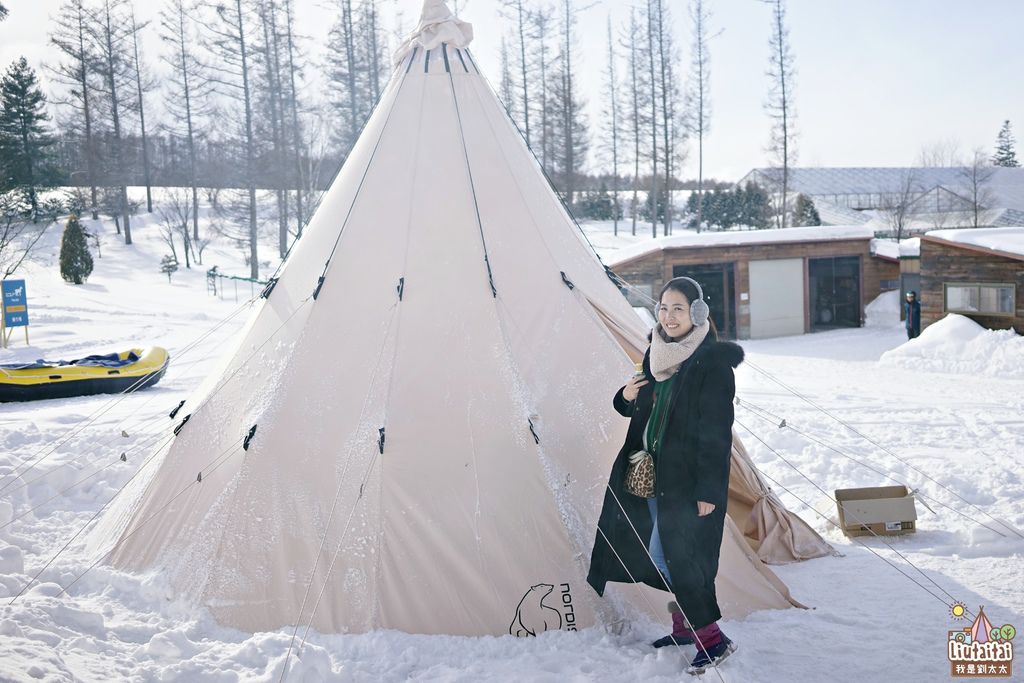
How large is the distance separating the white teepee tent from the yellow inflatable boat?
20.7ft

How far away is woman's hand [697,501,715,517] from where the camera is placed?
3.16 m

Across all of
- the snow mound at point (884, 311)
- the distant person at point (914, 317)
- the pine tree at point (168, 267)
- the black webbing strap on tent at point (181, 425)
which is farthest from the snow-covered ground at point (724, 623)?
the pine tree at point (168, 267)

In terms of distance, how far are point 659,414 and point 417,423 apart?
1338mm

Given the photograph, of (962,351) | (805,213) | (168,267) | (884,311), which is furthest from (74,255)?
(805,213)

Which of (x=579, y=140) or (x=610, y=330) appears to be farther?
(x=579, y=140)

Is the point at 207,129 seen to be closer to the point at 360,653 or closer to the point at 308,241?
the point at 308,241

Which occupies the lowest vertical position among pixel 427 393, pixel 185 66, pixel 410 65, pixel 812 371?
pixel 812 371

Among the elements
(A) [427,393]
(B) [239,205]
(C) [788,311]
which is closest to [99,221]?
(B) [239,205]

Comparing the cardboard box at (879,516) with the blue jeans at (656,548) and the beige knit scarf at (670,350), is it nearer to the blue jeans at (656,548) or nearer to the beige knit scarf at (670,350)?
the blue jeans at (656,548)

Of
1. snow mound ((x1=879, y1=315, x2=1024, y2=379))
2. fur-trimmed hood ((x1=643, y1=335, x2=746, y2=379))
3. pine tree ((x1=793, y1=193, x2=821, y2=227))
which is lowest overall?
snow mound ((x1=879, y1=315, x2=1024, y2=379))

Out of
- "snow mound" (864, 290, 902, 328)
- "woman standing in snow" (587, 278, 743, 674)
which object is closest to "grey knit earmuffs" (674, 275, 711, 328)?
"woman standing in snow" (587, 278, 743, 674)

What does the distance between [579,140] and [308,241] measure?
30127 mm

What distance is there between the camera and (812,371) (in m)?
13.8

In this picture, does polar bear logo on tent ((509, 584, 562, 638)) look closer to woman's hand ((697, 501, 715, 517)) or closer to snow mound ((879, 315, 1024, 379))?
woman's hand ((697, 501, 715, 517))
